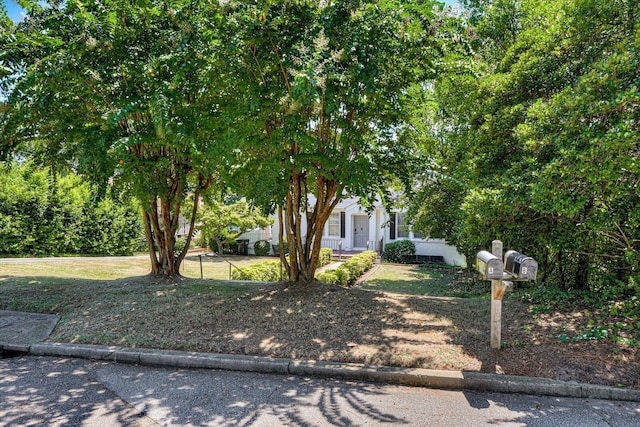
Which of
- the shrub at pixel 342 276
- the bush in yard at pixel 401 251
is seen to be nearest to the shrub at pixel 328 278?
the shrub at pixel 342 276

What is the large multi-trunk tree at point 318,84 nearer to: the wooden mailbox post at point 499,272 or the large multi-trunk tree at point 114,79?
the large multi-trunk tree at point 114,79

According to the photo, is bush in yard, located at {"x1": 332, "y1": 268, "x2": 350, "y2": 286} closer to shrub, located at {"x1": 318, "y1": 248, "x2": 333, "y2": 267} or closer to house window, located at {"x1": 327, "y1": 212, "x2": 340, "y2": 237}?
shrub, located at {"x1": 318, "y1": 248, "x2": 333, "y2": 267}

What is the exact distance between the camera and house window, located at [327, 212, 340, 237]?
77.7ft

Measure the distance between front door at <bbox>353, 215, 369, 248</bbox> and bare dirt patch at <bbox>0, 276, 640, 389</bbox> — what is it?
16060 mm

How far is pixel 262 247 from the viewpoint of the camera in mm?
22891

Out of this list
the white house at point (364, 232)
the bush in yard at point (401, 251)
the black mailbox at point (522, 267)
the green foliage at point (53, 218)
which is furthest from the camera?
the white house at point (364, 232)

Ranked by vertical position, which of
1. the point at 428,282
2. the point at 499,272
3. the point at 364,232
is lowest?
the point at 428,282

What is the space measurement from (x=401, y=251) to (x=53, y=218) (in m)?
15.4

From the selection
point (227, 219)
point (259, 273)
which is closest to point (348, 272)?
point (259, 273)

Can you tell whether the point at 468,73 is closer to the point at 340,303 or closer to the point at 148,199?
the point at 340,303

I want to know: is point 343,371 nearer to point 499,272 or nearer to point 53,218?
point 499,272

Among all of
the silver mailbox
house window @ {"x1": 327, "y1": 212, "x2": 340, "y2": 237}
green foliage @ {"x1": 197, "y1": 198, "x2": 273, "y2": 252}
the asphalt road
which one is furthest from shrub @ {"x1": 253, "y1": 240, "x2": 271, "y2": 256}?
the silver mailbox

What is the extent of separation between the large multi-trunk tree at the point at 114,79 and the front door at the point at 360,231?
16.3 metres

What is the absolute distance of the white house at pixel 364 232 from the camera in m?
20.8
